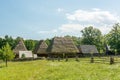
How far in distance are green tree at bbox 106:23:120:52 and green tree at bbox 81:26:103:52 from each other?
7697 mm

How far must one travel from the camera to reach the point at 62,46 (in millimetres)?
82188

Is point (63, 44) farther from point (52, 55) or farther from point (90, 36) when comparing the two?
point (90, 36)

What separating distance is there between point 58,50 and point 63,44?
12.6 feet

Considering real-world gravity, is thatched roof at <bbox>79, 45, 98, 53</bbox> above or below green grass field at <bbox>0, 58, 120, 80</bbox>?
above

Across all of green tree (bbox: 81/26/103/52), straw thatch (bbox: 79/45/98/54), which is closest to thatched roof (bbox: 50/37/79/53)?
straw thatch (bbox: 79/45/98/54)

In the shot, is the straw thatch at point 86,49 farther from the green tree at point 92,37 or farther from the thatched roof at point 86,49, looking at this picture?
the green tree at point 92,37

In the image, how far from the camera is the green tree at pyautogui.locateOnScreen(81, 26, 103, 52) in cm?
12319

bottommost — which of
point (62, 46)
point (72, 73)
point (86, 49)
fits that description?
point (72, 73)

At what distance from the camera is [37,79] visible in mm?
25500

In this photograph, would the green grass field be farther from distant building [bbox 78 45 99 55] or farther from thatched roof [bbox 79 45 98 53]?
thatched roof [bbox 79 45 98 53]

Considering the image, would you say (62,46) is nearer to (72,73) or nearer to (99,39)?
(99,39)

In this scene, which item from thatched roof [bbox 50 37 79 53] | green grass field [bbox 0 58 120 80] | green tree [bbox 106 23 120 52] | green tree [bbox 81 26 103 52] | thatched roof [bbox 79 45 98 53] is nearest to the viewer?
green grass field [bbox 0 58 120 80]

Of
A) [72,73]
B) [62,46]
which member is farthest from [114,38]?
[72,73]

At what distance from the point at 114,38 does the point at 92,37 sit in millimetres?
18169
